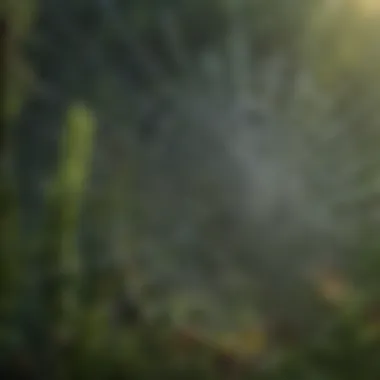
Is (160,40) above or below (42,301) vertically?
above

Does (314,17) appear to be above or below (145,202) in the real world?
above

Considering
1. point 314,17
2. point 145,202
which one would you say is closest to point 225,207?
point 145,202

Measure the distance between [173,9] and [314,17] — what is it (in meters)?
0.11

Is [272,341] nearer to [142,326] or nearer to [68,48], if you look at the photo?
[142,326]

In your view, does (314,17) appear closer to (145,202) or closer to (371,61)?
(371,61)

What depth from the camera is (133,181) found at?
62 centimetres

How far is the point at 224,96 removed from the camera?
0.64 meters

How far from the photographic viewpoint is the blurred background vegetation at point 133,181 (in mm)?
558

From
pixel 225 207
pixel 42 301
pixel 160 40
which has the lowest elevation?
pixel 42 301

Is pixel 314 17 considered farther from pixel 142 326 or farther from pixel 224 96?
pixel 142 326

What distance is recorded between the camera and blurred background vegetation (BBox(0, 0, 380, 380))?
1.83 feet

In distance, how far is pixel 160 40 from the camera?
640 millimetres

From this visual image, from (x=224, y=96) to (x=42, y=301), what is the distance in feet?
0.70

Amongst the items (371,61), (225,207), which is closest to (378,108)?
(371,61)
